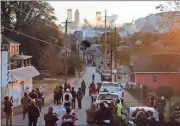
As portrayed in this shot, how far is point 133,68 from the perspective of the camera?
53281 millimetres

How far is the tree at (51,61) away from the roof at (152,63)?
569 inches

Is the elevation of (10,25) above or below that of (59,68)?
above

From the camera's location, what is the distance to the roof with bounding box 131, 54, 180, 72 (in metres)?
49.4

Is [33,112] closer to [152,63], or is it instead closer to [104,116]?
[104,116]

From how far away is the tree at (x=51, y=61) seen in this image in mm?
64375

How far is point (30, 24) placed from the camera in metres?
69.4

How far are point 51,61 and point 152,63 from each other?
1763cm

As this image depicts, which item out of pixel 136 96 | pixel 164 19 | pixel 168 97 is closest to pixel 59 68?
pixel 136 96

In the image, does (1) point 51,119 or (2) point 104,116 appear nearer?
(2) point 104,116

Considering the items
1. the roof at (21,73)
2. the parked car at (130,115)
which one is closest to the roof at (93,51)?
the roof at (21,73)

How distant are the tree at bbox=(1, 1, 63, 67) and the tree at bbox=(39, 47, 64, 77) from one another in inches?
114

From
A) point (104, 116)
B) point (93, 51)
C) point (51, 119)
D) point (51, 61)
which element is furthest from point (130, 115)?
point (93, 51)

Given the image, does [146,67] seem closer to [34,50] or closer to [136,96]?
[136,96]

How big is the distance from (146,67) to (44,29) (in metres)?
22.3
